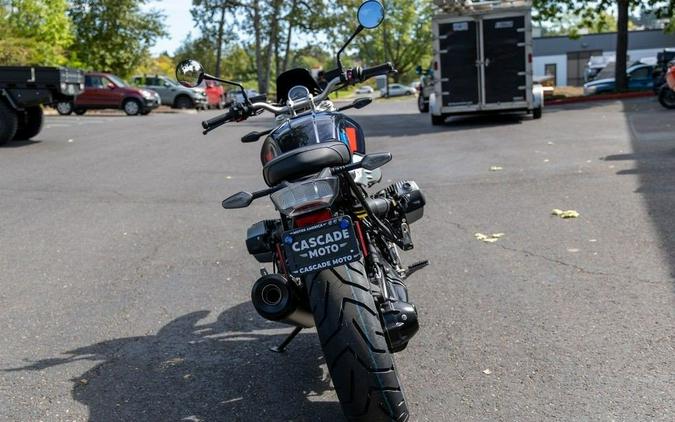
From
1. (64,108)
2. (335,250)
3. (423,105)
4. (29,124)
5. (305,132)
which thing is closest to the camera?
(335,250)

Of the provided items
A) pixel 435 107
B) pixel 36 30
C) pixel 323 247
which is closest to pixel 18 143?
pixel 435 107

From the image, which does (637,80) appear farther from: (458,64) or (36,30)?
(36,30)

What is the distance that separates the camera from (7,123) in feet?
52.2

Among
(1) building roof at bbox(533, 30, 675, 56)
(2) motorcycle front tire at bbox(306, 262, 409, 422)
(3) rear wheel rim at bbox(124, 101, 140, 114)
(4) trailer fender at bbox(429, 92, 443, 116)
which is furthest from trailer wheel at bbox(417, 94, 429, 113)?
(1) building roof at bbox(533, 30, 675, 56)

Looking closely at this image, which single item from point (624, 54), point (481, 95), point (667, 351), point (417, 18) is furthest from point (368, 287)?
point (417, 18)

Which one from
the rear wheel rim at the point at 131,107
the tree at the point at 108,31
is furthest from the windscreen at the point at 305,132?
the tree at the point at 108,31

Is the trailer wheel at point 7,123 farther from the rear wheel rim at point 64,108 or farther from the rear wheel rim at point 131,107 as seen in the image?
the rear wheel rim at point 64,108

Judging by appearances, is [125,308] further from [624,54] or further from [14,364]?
[624,54]

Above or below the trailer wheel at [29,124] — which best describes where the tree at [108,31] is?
above

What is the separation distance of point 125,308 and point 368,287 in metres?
2.64

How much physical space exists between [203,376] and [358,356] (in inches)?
54.4

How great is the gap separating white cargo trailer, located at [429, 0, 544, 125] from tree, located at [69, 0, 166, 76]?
1173 inches

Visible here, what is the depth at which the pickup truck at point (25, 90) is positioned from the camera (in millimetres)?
15773

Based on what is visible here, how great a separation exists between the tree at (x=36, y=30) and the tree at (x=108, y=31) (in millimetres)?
5002
